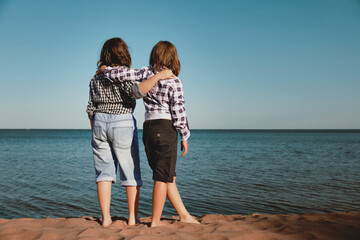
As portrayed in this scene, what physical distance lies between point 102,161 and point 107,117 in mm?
445

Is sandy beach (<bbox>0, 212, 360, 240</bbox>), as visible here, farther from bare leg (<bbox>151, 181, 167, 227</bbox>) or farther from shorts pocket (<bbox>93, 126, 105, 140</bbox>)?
shorts pocket (<bbox>93, 126, 105, 140</bbox>)

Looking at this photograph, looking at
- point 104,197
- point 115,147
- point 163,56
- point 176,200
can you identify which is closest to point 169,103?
point 163,56

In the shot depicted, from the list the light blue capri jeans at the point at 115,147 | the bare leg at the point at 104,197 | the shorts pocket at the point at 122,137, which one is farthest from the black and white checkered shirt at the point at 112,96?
the bare leg at the point at 104,197

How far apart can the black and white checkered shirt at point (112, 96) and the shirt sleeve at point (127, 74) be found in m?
0.06

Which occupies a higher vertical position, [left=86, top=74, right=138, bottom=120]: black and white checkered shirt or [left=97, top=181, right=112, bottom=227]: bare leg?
[left=86, top=74, right=138, bottom=120]: black and white checkered shirt

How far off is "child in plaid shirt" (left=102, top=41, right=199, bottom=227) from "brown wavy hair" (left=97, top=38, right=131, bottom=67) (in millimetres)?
142

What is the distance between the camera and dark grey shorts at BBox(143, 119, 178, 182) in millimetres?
2596

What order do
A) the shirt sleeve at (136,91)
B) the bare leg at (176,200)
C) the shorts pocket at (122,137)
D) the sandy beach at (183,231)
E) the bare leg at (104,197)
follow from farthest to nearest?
the bare leg at (176,200), the bare leg at (104,197), the shorts pocket at (122,137), the shirt sleeve at (136,91), the sandy beach at (183,231)

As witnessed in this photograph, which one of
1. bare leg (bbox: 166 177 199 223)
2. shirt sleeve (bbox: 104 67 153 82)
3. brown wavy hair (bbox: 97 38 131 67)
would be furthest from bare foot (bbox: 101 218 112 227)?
brown wavy hair (bbox: 97 38 131 67)

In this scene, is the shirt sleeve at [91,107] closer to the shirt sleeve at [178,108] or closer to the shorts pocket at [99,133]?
the shorts pocket at [99,133]

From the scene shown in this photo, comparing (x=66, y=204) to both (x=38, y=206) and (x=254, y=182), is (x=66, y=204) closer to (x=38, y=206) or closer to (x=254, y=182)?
(x=38, y=206)

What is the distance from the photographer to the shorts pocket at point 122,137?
8.71 feet

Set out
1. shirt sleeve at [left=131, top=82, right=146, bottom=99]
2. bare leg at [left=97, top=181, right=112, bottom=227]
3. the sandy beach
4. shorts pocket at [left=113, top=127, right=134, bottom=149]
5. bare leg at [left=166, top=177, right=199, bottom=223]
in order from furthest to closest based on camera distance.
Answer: bare leg at [left=166, top=177, right=199, bottom=223] < bare leg at [left=97, top=181, right=112, bottom=227] < shorts pocket at [left=113, top=127, right=134, bottom=149] < shirt sleeve at [left=131, top=82, right=146, bottom=99] < the sandy beach

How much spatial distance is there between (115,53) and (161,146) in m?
1.00
